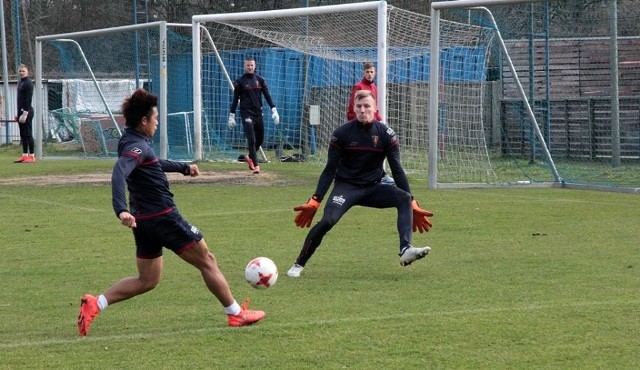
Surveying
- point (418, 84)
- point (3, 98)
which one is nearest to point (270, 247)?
point (418, 84)

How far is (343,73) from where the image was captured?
71.0 feet

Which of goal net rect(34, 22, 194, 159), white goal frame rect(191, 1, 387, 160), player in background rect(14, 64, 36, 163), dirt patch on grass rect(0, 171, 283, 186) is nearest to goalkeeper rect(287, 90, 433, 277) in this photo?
white goal frame rect(191, 1, 387, 160)

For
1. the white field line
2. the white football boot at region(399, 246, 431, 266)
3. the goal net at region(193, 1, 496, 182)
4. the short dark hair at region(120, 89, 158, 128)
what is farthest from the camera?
the goal net at region(193, 1, 496, 182)

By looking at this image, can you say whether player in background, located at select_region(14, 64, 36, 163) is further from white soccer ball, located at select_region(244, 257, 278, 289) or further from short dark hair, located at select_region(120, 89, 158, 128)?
short dark hair, located at select_region(120, 89, 158, 128)

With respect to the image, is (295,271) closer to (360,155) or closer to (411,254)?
(411,254)

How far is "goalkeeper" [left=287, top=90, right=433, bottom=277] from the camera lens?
30.6 ft

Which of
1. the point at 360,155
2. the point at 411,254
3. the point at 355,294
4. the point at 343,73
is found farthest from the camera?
the point at 343,73

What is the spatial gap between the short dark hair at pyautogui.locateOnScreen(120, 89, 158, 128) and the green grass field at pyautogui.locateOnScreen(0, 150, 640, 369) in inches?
53.6

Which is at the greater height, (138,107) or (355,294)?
(138,107)

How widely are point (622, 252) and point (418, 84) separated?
986 cm

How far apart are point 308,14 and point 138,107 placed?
12387 mm

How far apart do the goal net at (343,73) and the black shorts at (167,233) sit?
33.4 ft

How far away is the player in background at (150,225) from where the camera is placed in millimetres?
7137

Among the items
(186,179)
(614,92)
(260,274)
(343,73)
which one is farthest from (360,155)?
(343,73)
